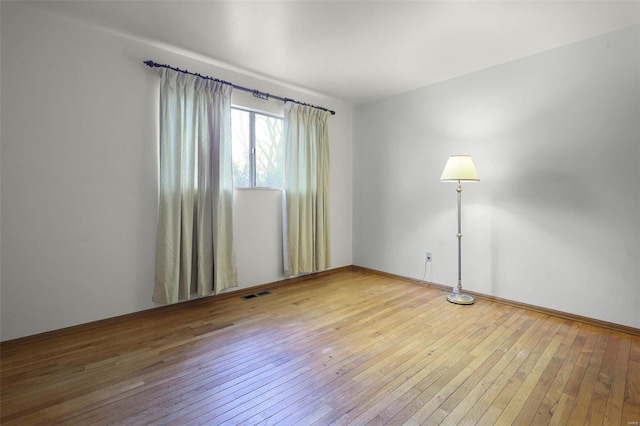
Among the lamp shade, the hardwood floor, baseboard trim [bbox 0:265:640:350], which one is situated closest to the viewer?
the hardwood floor

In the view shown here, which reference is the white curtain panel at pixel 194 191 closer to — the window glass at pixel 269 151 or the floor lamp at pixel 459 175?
the window glass at pixel 269 151

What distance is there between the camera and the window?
11.4ft

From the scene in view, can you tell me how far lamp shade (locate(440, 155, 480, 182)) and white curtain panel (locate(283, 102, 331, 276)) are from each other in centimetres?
171

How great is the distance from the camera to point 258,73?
136 inches

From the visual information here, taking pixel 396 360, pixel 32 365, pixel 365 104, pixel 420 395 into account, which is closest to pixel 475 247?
pixel 396 360

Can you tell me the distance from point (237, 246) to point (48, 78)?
218 cm

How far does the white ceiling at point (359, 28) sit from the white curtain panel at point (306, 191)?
2.57 feet

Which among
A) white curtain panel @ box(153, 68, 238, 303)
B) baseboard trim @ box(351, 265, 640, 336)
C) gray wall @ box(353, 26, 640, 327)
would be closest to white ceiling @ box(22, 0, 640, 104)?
gray wall @ box(353, 26, 640, 327)

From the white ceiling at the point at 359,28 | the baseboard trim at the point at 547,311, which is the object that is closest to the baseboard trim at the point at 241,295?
the baseboard trim at the point at 547,311

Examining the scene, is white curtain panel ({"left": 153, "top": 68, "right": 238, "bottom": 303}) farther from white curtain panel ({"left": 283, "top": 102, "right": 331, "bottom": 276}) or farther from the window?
white curtain panel ({"left": 283, "top": 102, "right": 331, "bottom": 276})

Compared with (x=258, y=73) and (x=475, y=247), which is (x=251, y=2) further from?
(x=475, y=247)

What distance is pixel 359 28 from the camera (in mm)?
2494

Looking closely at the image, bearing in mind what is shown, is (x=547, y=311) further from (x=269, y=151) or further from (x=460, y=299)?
(x=269, y=151)

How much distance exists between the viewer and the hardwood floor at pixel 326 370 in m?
1.54
